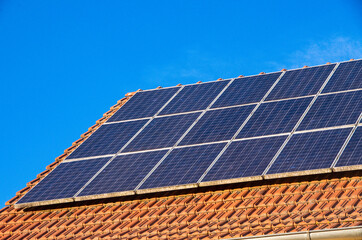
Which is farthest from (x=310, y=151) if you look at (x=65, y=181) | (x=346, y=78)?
(x=65, y=181)

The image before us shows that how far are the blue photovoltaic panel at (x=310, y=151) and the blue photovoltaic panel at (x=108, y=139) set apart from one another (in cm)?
467

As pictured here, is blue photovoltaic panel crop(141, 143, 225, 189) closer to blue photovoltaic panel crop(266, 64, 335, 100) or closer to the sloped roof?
the sloped roof

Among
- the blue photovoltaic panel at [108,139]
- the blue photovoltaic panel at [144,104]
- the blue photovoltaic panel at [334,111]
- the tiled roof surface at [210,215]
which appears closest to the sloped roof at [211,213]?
the tiled roof surface at [210,215]

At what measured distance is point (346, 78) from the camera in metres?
17.8

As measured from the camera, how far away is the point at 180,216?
596 inches

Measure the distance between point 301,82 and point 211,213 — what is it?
5250 millimetres

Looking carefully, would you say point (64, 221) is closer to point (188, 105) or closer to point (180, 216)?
point (180, 216)

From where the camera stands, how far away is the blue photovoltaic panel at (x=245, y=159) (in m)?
15.1

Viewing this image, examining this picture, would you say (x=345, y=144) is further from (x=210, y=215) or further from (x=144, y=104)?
(x=144, y=104)

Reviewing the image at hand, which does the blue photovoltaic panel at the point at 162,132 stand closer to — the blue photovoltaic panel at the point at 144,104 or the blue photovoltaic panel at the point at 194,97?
the blue photovoltaic panel at the point at 194,97

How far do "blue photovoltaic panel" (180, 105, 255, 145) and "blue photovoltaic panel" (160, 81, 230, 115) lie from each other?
3.01 feet

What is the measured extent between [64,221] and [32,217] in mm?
1075

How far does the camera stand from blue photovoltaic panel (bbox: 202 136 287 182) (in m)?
15.1

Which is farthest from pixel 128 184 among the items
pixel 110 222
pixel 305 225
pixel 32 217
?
pixel 305 225
